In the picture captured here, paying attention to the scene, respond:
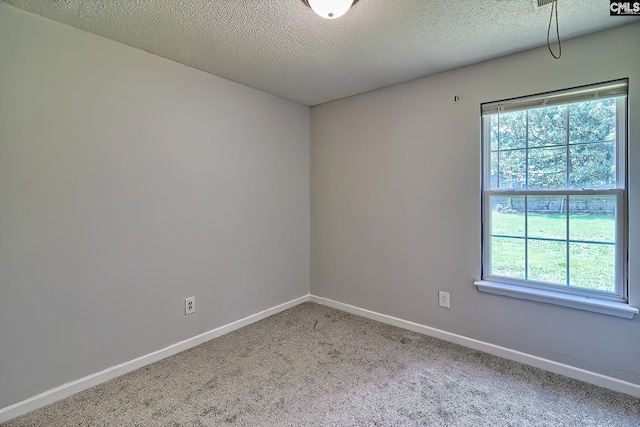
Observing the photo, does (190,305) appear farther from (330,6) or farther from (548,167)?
(548,167)

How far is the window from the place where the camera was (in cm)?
194

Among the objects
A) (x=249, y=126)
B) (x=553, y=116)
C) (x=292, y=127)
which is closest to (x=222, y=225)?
(x=249, y=126)

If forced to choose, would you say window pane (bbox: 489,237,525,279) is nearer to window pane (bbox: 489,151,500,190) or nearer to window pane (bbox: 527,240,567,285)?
window pane (bbox: 527,240,567,285)

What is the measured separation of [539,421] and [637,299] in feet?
3.17

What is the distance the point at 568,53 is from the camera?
2.01 m

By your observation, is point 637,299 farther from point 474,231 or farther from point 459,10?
point 459,10

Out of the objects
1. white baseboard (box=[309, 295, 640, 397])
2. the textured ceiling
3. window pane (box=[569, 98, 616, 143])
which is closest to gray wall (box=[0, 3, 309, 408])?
the textured ceiling

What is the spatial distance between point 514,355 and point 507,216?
102 centimetres

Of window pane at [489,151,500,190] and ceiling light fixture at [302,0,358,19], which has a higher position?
ceiling light fixture at [302,0,358,19]

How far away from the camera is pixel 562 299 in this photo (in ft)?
6.73

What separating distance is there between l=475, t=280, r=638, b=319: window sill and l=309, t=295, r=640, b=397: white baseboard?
41cm

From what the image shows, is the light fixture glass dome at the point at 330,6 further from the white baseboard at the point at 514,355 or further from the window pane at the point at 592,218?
the white baseboard at the point at 514,355

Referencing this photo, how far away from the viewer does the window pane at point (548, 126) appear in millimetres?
2104

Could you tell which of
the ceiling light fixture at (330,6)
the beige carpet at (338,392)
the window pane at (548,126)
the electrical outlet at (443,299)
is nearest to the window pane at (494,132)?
the window pane at (548,126)
